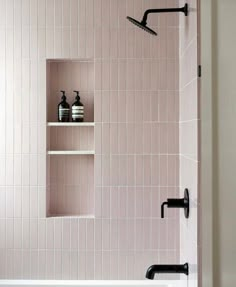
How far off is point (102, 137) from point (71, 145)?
236mm

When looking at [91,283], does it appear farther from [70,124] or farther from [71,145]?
[70,124]

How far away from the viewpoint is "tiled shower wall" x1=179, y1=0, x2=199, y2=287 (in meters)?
1.96

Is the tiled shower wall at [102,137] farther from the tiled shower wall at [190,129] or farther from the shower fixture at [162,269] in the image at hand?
the shower fixture at [162,269]

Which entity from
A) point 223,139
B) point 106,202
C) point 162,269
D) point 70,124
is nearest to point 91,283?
point 106,202

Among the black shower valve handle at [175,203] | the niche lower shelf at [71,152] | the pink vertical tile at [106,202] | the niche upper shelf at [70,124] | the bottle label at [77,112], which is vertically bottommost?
the pink vertical tile at [106,202]

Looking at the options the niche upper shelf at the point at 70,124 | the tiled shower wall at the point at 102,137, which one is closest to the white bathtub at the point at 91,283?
the tiled shower wall at the point at 102,137

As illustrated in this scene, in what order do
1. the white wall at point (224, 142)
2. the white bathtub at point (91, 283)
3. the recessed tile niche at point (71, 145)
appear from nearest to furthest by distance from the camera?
the white wall at point (224, 142), the white bathtub at point (91, 283), the recessed tile niche at point (71, 145)

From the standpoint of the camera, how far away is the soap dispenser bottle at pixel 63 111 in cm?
278

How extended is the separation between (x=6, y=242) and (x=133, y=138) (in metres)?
1.00

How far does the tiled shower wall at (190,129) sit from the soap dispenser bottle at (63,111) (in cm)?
69

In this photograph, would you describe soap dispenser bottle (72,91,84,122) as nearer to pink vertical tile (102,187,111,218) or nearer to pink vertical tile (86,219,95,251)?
pink vertical tile (102,187,111,218)

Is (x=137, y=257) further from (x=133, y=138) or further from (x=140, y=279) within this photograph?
(x=133, y=138)

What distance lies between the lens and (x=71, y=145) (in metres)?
2.88

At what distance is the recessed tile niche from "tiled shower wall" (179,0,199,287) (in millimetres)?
596
